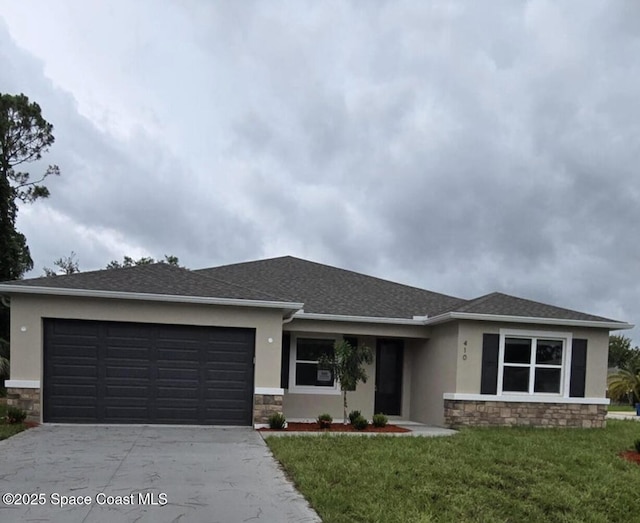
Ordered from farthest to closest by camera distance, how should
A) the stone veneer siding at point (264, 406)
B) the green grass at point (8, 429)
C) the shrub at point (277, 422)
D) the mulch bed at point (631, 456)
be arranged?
the stone veneer siding at point (264, 406)
the shrub at point (277, 422)
the green grass at point (8, 429)
the mulch bed at point (631, 456)

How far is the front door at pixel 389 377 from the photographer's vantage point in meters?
14.1

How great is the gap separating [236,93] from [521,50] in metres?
7.80

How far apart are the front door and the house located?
0.67ft

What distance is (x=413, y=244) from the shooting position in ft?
74.7

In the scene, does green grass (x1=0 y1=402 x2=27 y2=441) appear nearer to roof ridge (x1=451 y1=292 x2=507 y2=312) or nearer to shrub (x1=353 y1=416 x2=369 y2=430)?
shrub (x1=353 y1=416 x2=369 y2=430)

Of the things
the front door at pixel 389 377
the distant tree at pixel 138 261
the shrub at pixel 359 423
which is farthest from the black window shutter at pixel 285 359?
the distant tree at pixel 138 261

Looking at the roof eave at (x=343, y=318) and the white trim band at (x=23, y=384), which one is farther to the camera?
the roof eave at (x=343, y=318)

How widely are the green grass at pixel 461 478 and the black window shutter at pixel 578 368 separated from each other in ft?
8.07

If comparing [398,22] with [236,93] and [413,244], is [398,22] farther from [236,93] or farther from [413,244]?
[413,244]

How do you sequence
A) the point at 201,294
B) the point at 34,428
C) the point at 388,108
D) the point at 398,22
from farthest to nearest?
1. the point at 388,108
2. the point at 398,22
3. the point at 201,294
4. the point at 34,428

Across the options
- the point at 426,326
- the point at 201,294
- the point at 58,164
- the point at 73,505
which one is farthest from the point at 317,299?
the point at 58,164

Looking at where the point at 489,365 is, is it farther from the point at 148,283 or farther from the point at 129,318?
the point at 129,318

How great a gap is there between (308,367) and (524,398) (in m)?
5.29

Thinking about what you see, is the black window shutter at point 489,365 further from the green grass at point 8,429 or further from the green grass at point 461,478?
the green grass at point 8,429
